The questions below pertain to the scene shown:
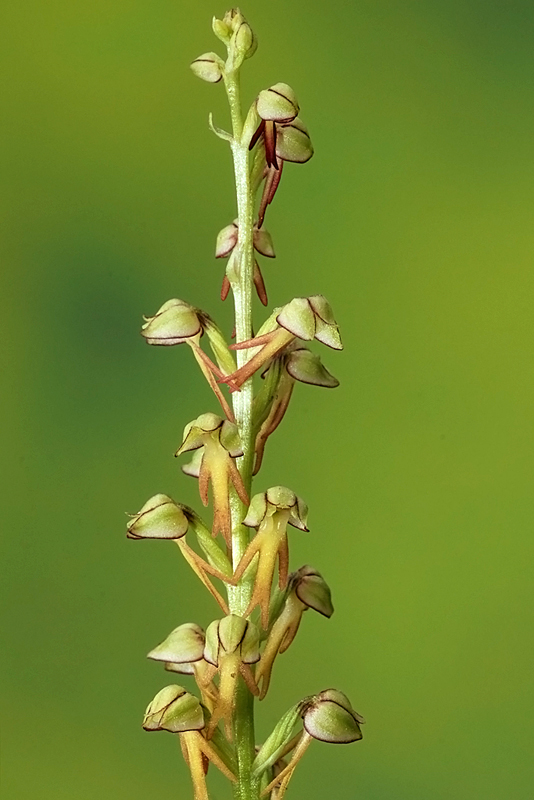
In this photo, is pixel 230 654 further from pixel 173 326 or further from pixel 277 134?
pixel 277 134

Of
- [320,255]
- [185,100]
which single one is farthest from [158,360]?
[185,100]

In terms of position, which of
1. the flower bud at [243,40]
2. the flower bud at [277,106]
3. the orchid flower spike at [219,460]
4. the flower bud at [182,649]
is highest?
the flower bud at [243,40]

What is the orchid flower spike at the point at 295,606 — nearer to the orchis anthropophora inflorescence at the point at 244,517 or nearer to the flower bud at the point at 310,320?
the orchis anthropophora inflorescence at the point at 244,517

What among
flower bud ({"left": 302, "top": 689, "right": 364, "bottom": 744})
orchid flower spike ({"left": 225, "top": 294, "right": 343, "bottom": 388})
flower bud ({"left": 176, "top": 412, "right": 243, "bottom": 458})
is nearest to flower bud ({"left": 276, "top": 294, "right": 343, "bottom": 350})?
orchid flower spike ({"left": 225, "top": 294, "right": 343, "bottom": 388})

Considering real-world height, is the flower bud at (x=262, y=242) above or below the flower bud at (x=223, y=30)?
below

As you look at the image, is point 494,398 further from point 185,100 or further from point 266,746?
point 266,746

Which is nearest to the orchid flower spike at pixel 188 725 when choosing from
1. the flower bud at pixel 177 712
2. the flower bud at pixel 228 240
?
the flower bud at pixel 177 712
